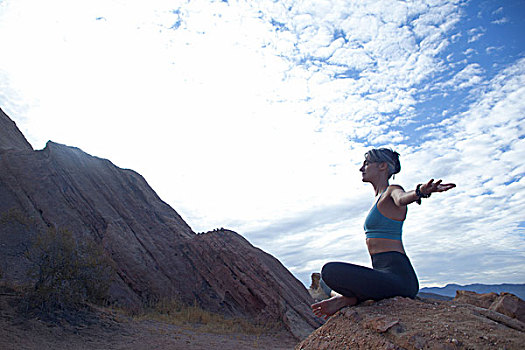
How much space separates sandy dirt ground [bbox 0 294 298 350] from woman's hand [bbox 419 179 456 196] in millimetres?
8147

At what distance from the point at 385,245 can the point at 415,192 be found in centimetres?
65

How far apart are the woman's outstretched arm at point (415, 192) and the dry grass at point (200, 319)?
10313 millimetres

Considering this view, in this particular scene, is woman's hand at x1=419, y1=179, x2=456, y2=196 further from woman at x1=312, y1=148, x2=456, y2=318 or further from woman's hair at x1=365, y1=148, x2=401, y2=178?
woman's hair at x1=365, y1=148, x2=401, y2=178

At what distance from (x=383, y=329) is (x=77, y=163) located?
18043 millimetres

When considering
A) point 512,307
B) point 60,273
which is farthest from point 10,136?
point 512,307

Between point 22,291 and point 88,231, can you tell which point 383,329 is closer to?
point 22,291

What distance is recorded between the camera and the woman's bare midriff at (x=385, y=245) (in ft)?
10.4

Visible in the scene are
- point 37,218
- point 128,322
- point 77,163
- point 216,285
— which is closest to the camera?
point 128,322

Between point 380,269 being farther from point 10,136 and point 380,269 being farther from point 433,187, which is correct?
point 10,136

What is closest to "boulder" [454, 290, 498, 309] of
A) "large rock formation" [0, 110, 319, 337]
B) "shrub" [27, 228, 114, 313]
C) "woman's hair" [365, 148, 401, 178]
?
"large rock formation" [0, 110, 319, 337]

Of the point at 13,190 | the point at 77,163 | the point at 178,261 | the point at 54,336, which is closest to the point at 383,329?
the point at 54,336

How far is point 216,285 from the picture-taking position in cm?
1529

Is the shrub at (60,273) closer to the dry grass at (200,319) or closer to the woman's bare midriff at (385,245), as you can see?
the dry grass at (200,319)

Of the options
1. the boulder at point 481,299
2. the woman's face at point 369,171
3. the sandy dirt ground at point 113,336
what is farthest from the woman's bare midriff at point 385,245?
the sandy dirt ground at point 113,336
